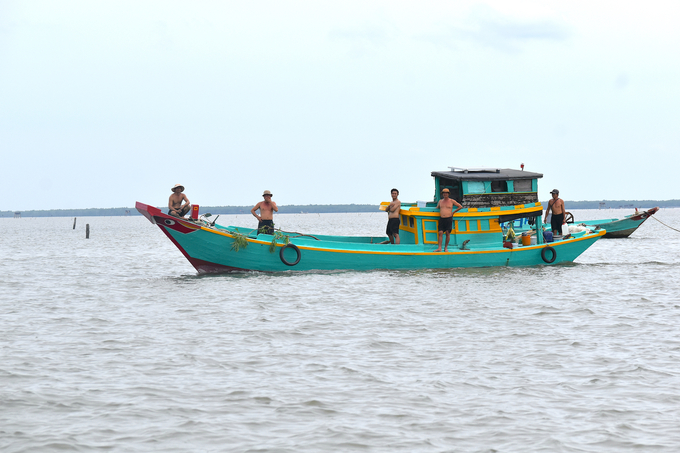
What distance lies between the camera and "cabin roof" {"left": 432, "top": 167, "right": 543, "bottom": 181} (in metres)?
19.4

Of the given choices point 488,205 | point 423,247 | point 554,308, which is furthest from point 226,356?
point 488,205

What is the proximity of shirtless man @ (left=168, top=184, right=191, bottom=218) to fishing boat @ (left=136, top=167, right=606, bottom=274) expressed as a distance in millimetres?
312

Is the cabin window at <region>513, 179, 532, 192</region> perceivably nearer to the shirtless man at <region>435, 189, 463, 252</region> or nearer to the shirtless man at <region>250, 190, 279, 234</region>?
the shirtless man at <region>435, 189, 463, 252</region>

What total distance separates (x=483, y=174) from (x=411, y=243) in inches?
117

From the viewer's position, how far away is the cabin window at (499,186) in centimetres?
1964

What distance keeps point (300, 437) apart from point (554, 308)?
879 centimetres

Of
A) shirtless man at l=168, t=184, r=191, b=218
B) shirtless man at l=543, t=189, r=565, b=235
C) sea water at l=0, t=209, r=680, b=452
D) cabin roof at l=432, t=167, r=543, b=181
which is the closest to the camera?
sea water at l=0, t=209, r=680, b=452

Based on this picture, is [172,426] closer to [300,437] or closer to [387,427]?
[300,437]

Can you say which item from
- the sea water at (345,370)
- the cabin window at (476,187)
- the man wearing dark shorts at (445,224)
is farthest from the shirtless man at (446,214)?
the sea water at (345,370)

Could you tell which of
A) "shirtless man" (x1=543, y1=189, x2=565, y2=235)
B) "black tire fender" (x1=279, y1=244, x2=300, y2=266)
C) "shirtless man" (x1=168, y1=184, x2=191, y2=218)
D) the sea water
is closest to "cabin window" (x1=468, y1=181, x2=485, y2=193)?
the sea water

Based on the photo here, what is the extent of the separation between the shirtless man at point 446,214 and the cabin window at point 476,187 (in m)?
0.58

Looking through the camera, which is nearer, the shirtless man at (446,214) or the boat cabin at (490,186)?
the shirtless man at (446,214)

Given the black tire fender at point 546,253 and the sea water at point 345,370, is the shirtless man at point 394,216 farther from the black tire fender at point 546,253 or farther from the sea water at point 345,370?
the black tire fender at point 546,253

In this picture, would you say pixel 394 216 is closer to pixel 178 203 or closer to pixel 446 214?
pixel 446 214
